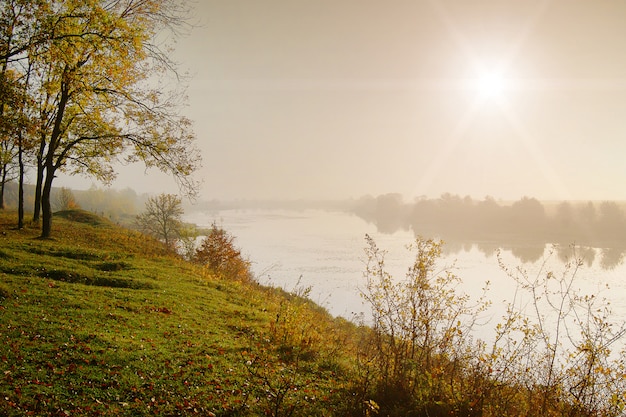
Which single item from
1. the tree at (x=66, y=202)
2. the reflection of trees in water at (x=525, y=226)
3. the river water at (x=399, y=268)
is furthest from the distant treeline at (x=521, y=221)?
the tree at (x=66, y=202)

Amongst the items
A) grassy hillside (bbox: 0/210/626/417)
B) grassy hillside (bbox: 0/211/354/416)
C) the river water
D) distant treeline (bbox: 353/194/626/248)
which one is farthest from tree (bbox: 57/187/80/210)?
distant treeline (bbox: 353/194/626/248)

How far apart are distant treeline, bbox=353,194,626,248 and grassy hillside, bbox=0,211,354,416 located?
67403 mm

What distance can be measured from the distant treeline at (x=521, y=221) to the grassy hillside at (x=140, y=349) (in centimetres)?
6740

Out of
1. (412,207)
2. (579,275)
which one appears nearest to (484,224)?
Result: (412,207)

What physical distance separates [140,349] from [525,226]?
109m

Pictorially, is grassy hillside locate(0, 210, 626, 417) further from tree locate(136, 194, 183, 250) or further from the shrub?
tree locate(136, 194, 183, 250)

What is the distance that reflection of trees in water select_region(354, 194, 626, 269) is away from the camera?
6719 centimetres

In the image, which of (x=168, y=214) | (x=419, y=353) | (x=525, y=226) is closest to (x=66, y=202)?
(x=168, y=214)

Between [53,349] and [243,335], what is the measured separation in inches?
188

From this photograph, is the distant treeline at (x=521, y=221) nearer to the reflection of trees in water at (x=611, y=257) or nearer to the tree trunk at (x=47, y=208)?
the reflection of trees in water at (x=611, y=257)

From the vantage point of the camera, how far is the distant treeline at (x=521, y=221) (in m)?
81.9

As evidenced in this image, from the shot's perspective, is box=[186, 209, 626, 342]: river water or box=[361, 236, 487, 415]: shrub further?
box=[186, 209, 626, 342]: river water

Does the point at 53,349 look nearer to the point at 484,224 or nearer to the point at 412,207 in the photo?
the point at 484,224

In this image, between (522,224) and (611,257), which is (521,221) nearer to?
(522,224)
